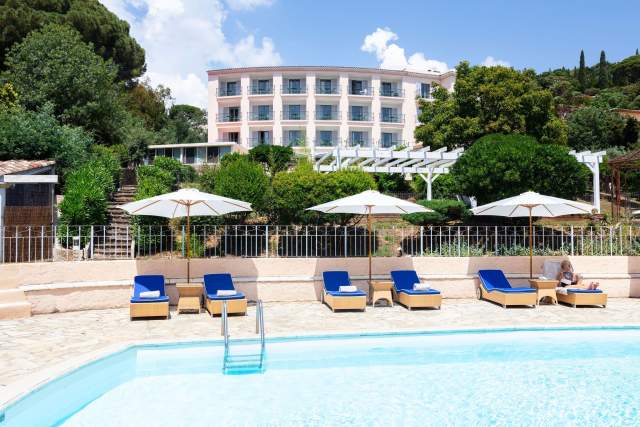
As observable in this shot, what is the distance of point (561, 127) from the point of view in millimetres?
26125

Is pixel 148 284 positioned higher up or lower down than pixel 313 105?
lower down

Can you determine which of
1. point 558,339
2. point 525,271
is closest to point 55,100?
point 525,271

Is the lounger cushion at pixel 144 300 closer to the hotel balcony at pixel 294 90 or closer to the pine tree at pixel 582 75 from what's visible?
the hotel balcony at pixel 294 90

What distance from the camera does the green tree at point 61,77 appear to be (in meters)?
27.7

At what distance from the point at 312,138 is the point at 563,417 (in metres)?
48.3

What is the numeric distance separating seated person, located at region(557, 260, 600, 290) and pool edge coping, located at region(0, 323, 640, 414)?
2568mm

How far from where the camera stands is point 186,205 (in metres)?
13.0

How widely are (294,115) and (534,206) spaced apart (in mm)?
42389

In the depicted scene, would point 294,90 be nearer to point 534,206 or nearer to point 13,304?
point 534,206

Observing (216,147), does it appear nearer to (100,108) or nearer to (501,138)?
(100,108)

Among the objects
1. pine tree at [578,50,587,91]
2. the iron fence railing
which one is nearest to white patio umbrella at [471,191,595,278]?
the iron fence railing

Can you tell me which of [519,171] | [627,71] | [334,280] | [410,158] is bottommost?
[334,280]

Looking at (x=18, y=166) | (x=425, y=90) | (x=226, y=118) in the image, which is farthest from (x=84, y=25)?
(x=425, y=90)

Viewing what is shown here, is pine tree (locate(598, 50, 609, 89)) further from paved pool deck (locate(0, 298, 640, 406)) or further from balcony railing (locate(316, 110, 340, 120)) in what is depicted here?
paved pool deck (locate(0, 298, 640, 406))
